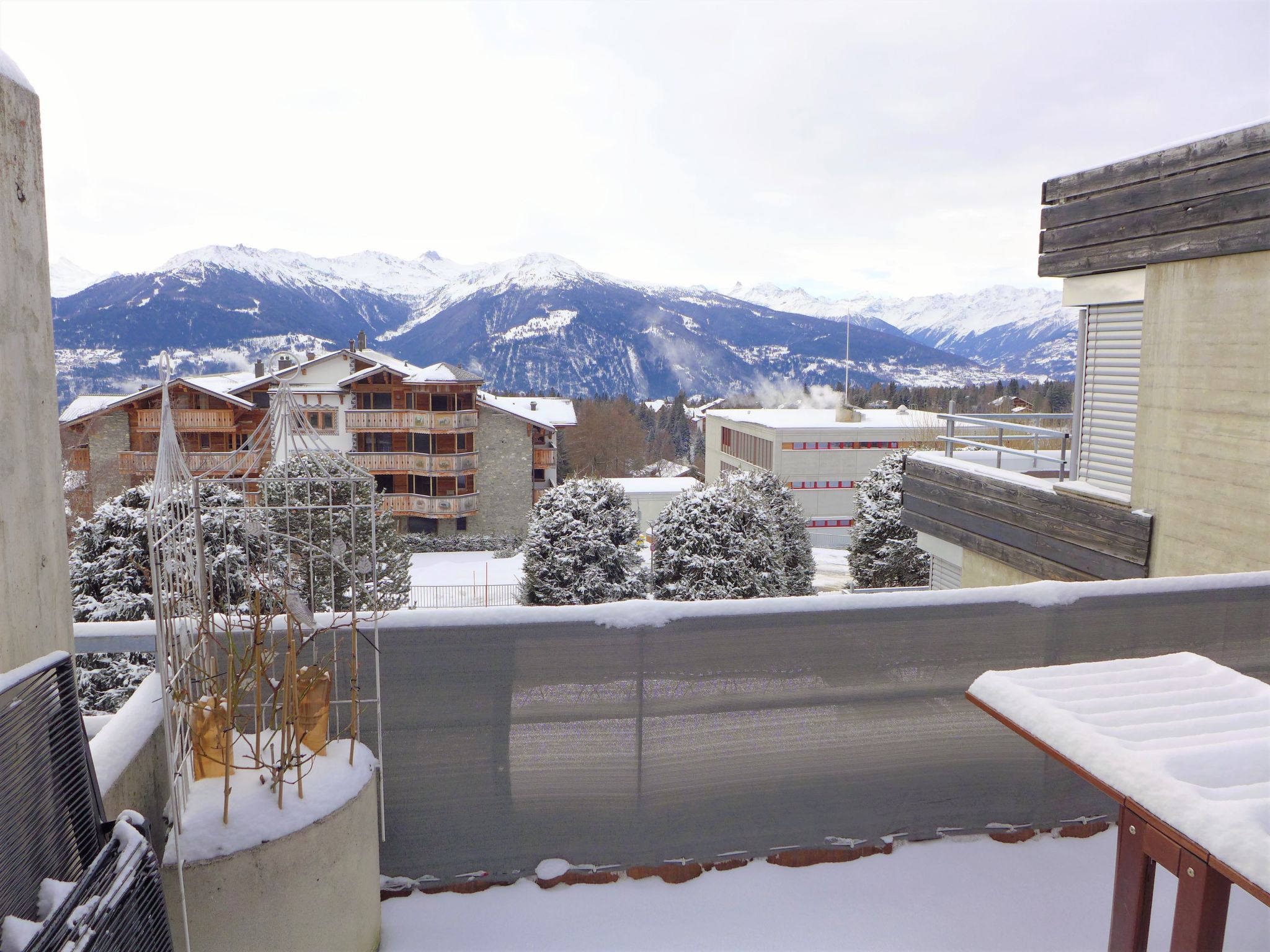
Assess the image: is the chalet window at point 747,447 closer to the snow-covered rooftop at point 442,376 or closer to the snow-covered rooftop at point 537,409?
the snow-covered rooftop at point 537,409

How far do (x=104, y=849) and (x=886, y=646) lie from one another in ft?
8.30

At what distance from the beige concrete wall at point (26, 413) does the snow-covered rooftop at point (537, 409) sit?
95.4 feet

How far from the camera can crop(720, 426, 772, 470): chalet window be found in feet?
103

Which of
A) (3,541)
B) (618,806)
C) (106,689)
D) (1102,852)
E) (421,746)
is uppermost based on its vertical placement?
(3,541)

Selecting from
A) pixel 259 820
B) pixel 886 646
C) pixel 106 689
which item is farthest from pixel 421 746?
pixel 106 689

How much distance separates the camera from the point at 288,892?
2.22m

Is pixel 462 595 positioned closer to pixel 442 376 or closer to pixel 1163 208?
pixel 442 376

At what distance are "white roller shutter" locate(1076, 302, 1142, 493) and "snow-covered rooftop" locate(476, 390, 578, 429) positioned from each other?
25651mm

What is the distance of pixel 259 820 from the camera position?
2227 millimetres

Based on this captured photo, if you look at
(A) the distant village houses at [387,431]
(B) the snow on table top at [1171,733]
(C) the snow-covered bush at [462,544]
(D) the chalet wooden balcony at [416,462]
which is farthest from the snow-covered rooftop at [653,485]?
(B) the snow on table top at [1171,733]

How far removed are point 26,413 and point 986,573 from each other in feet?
25.2

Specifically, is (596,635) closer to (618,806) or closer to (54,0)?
(618,806)

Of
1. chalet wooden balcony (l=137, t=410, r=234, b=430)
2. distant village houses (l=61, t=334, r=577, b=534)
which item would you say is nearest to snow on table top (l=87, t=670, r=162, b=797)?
distant village houses (l=61, t=334, r=577, b=534)

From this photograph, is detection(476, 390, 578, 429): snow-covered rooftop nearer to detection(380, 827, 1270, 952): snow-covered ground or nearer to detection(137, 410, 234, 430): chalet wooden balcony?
detection(137, 410, 234, 430): chalet wooden balcony
